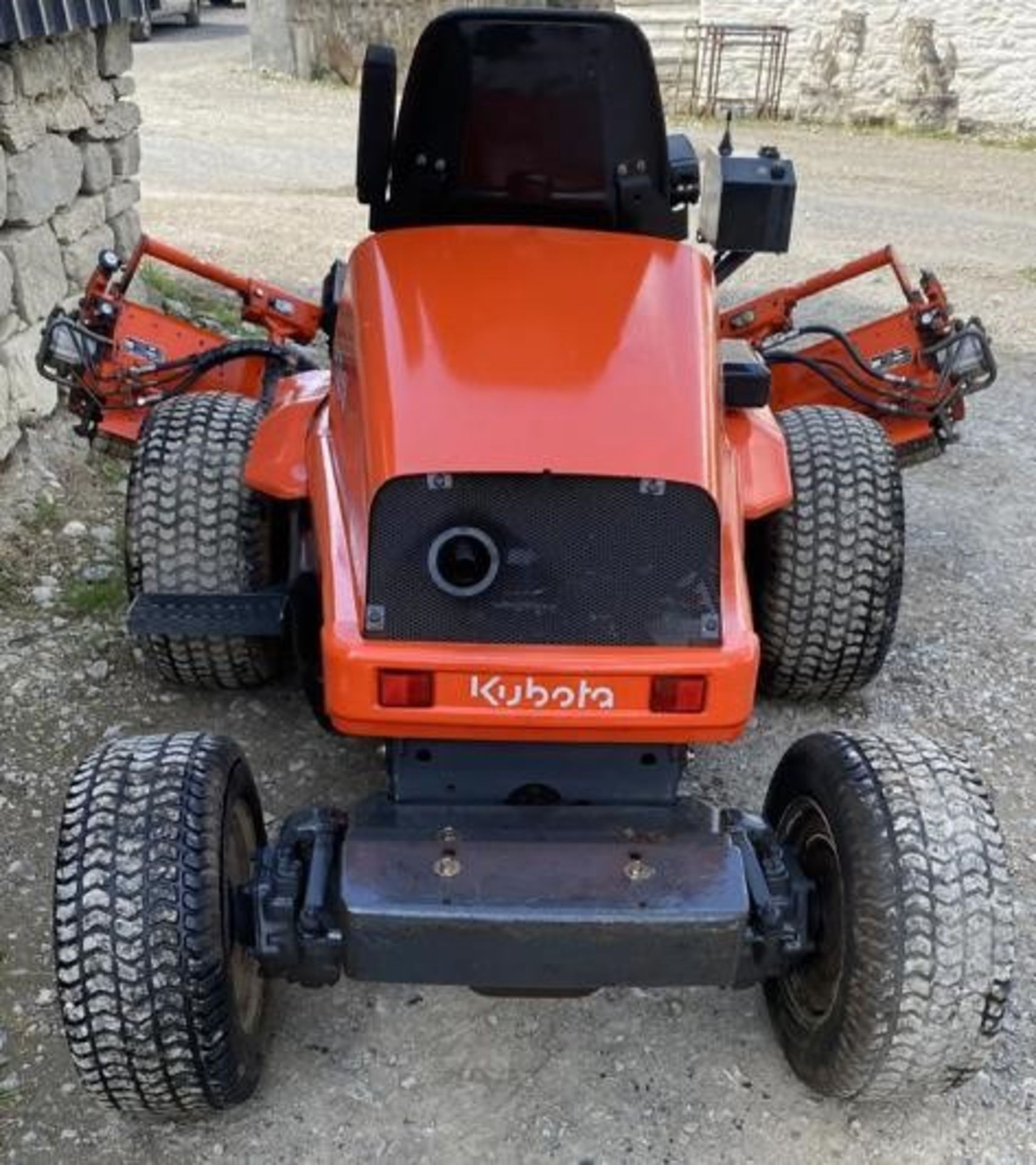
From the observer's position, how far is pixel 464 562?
2.53m

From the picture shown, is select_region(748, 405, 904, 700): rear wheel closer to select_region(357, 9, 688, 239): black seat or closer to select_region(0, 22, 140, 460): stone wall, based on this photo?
select_region(357, 9, 688, 239): black seat

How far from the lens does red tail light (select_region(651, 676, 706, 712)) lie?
2564mm

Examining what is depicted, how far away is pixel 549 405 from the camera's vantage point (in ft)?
8.75

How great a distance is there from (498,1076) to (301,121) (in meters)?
13.5

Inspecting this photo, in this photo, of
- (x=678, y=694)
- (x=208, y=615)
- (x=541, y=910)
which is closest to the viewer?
(x=541, y=910)

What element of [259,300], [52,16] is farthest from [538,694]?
[52,16]

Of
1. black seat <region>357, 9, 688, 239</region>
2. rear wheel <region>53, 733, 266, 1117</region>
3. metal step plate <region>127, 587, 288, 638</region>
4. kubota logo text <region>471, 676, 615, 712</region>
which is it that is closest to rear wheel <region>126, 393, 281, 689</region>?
metal step plate <region>127, 587, 288, 638</region>

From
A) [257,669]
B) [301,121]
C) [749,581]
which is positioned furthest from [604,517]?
[301,121]

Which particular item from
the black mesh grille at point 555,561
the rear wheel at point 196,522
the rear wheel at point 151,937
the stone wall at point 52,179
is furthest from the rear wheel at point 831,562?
the stone wall at point 52,179

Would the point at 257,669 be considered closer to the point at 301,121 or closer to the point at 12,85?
the point at 12,85

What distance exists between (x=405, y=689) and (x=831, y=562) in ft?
4.90

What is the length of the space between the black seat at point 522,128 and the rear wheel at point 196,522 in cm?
79

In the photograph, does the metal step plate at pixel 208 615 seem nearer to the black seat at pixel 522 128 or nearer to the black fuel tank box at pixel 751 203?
the black seat at pixel 522 128

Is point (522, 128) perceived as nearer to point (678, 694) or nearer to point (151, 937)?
point (678, 694)
